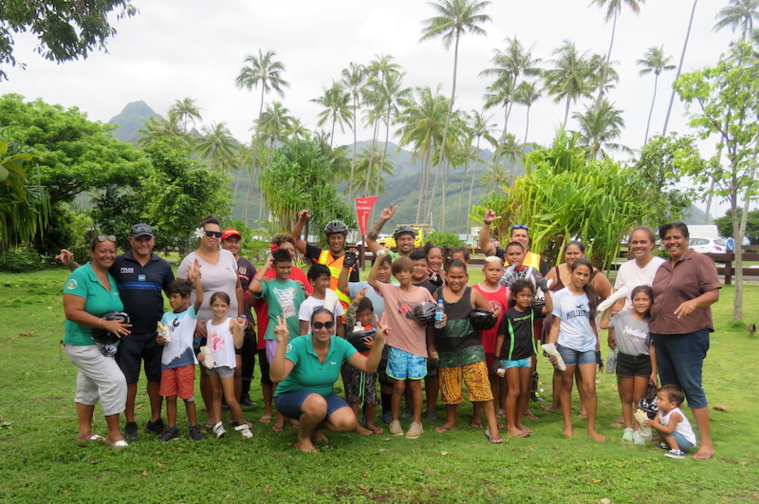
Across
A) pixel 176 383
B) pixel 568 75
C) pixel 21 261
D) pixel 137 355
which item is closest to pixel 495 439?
pixel 176 383

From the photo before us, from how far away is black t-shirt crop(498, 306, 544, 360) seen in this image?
480 cm

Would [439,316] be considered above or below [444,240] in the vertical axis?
above

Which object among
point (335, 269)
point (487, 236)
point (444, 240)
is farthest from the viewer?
point (444, 240)

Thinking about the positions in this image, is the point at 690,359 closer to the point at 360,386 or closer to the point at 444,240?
the point at 360,386

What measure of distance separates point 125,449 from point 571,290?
13.8 ft

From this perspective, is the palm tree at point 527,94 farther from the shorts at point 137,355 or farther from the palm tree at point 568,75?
the shorts at point 137,355

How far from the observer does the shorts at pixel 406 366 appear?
4738mm

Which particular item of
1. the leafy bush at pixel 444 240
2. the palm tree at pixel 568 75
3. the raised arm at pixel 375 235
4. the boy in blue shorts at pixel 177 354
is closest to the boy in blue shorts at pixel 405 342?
the raised arm at pixel 375 235

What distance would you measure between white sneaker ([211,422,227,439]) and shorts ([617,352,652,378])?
3.70 metres

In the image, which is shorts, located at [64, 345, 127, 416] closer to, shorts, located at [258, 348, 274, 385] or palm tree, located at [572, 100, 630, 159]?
shorts, located at [258, 348, 274, 385]

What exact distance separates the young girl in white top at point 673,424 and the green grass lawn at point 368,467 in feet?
0.46

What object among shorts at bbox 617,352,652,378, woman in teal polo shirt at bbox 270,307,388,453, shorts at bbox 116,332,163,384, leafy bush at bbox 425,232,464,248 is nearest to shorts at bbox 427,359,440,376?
woman in teal polo shirt at bbox 270,307,388,453

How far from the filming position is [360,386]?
15.8ft

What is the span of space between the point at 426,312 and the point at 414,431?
111 centimetres
